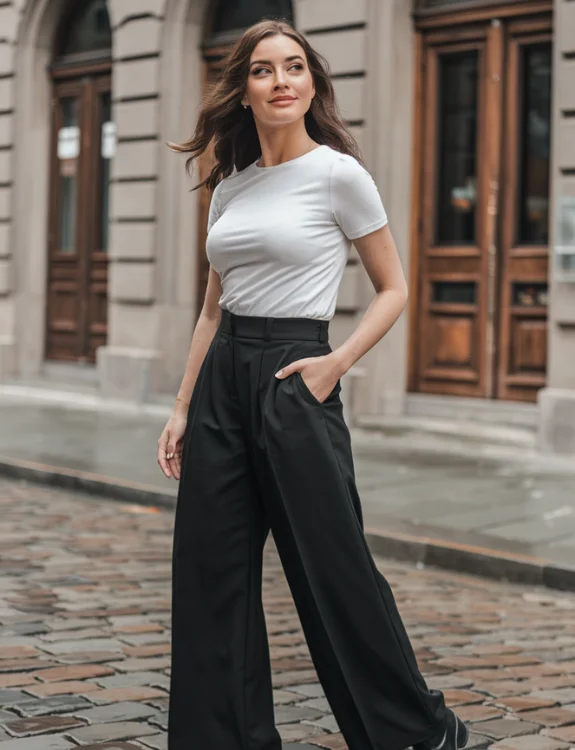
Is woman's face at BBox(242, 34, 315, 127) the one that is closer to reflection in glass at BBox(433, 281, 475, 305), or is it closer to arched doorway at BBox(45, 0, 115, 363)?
reflection in glass at BBox(433, 281, 475, 305)

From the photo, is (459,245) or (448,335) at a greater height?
(459,245)

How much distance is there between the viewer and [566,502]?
27.9 ft

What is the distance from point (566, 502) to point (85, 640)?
4.17 meters

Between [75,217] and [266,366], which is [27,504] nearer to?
[266,366]

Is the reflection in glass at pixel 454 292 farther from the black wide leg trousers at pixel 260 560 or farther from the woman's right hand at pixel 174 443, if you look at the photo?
the black wide leg trousers at pixel 260 560

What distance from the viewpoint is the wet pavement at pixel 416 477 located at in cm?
741

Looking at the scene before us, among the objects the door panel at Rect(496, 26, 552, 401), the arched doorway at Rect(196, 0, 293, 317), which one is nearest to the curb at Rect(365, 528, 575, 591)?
the door panel at Rect(496, 26, 552, 401)

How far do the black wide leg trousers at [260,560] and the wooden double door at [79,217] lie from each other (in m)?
13.0

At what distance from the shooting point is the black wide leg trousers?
3260mm

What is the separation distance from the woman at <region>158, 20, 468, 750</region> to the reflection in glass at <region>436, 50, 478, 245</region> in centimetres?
887

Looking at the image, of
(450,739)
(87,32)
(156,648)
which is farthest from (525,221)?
(450,739)

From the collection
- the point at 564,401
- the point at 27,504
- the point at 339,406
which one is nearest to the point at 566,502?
the point at 564,401

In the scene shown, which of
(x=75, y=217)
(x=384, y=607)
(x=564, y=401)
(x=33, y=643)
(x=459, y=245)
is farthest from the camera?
(x=75, y=217)

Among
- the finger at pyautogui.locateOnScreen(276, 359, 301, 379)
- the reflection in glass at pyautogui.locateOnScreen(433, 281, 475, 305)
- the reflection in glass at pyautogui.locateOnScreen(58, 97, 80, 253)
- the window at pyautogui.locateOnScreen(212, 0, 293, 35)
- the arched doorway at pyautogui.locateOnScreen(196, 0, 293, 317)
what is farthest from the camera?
the reflection in glass at pyautogui.locateOnScreen(58, 97, 80, 253)
